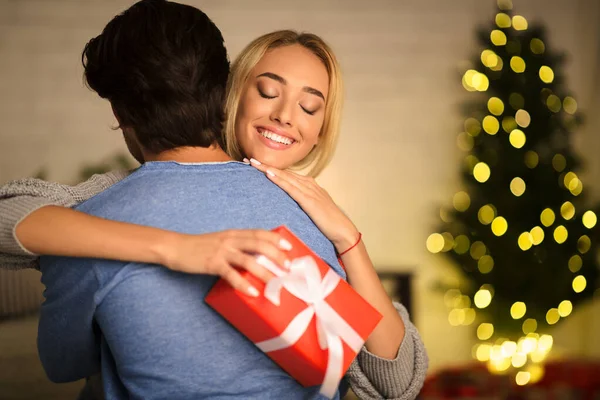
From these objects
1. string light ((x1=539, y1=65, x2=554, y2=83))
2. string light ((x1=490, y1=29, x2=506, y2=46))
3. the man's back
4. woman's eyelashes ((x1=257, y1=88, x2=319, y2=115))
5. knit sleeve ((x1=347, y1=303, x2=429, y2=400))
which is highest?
string light ((x1=490, y1=29, x2=506, y2=46))

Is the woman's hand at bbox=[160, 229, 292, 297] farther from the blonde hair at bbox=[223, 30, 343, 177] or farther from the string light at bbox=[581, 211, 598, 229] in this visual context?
the string light at bbox=[581, 211, 598, 229]

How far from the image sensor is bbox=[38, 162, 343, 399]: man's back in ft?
3.43

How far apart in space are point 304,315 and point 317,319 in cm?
2

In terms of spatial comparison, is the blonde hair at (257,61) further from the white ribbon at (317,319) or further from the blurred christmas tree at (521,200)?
the blurred christmas tree at (521,200)

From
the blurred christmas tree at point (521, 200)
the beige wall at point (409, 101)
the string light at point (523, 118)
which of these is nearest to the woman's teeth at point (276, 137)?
the blurred christmas tree at point (521, 200)

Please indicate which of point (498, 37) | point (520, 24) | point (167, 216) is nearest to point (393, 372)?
point (167, 216)

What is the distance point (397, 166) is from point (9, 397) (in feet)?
10.3

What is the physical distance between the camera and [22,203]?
1093 millimetres

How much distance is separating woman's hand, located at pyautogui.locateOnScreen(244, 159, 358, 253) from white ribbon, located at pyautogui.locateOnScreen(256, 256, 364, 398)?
201mm

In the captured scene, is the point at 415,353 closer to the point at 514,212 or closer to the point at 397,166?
the point at 514,212

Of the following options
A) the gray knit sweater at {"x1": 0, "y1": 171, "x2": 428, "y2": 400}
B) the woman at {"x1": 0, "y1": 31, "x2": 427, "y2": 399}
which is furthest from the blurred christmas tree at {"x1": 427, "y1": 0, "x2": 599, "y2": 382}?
the gray knit sweater at {"x1": 0, "y1": 171, "x2": 428, "y2": 400}

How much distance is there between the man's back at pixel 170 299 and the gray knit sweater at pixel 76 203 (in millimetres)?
84

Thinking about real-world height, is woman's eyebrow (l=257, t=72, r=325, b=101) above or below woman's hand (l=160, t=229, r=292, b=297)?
above

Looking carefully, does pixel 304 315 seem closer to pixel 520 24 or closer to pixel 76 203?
pixel 76 203
